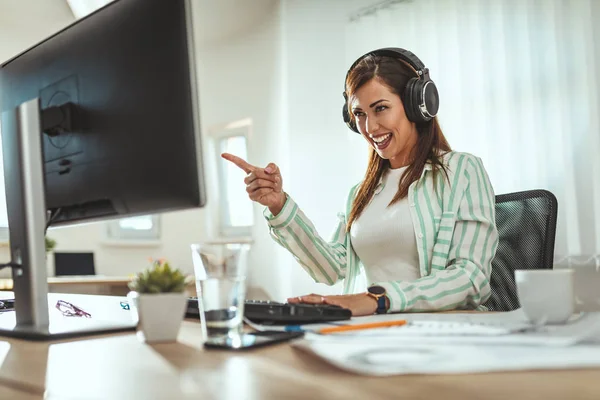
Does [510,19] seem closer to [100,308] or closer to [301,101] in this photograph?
[301,101]

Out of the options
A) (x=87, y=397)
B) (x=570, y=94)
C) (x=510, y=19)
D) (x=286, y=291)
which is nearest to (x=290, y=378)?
(x=87, y=397)

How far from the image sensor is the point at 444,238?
1.42 m

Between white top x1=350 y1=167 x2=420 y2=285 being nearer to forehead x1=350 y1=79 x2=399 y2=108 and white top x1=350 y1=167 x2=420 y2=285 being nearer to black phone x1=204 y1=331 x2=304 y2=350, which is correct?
forehead x1=350 y1=79 x2=399 y2=108

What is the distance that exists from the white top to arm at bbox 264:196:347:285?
2.8 inches

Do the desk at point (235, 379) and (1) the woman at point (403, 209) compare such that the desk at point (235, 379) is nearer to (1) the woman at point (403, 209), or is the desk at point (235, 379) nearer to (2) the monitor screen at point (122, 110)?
(2) the monitor screen at point (122, 110)

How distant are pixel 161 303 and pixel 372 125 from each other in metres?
1.05

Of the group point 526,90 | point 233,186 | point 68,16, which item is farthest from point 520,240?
point 68,16

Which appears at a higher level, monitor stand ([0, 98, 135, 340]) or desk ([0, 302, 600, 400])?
monitor stand ([0, 98, 135, 340])

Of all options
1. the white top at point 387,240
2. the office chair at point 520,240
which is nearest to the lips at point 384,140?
the white top at point 387,240

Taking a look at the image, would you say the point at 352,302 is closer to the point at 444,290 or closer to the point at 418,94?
the point at 444,290

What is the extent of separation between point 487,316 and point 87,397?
569 mm

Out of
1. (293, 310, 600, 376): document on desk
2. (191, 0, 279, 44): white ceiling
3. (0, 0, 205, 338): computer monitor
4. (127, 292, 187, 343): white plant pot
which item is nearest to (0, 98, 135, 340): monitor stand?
(0, 0, 205, 338): computer monitor

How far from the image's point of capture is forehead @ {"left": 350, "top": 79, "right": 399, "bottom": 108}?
A: 1.67m

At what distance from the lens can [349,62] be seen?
4.34m
